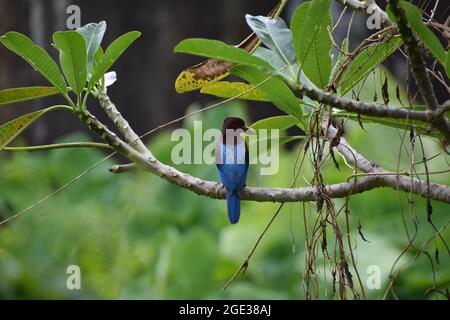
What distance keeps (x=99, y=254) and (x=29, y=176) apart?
111 cm

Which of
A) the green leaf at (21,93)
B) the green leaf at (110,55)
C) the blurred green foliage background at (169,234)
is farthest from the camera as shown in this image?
the blurred green foliage background at (169,234)

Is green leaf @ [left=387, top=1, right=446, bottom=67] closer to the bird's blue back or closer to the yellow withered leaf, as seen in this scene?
the yellow withered leaf

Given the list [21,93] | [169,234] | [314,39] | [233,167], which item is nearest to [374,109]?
[314,39]

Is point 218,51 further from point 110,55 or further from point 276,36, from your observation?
point 110,55

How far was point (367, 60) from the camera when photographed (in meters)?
1.71

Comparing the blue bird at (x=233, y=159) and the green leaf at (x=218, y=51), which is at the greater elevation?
the blue bird at (x=233, y=159)

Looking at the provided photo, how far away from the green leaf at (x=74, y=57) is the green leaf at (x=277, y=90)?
348mm

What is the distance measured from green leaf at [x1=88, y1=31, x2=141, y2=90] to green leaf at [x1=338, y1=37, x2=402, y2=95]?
449mm

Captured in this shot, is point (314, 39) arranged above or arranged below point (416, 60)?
above

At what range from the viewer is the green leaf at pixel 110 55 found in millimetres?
1681

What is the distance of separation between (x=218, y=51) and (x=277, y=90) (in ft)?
0.92
